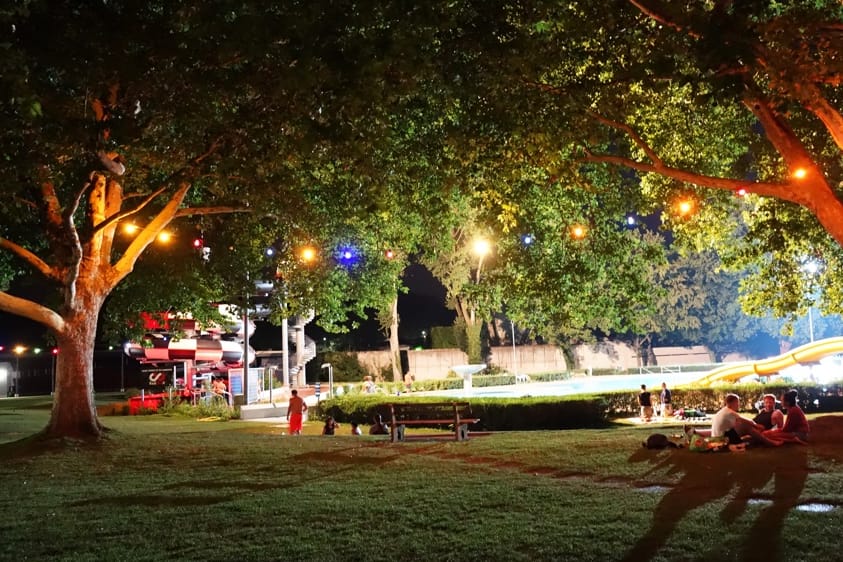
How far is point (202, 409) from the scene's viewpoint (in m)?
30.8

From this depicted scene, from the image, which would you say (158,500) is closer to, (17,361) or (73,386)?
(73,386)

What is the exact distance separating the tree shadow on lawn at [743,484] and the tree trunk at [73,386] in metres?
11.1

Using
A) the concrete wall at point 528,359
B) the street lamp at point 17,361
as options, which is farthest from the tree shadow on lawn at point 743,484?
the street lamp at point 17,361

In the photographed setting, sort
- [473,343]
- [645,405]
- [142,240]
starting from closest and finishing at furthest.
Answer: [142,240]
[645,405]
[473,343]

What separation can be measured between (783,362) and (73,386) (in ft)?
120

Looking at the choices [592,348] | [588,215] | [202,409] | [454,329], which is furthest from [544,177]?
[592,348]

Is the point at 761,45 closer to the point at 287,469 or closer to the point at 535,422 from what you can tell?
the point at 287,469

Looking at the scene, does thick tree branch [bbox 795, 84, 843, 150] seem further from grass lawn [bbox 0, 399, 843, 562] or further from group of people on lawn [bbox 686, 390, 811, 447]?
grass lawn [bbox 0, 399, 843, 562]

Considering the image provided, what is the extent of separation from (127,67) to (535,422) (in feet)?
59.4

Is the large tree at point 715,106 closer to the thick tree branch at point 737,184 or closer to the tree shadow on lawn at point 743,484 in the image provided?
the thick tree branch at point 737,184

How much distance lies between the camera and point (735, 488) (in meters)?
8.87

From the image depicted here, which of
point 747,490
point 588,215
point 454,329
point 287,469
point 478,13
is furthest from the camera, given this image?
point 454,329

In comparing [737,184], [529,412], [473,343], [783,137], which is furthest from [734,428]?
[473,343]

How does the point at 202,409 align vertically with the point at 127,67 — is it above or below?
below
